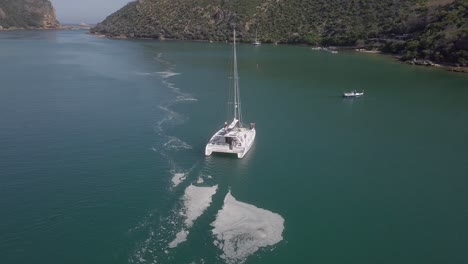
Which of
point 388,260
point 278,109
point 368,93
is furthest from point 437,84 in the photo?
point 388,260

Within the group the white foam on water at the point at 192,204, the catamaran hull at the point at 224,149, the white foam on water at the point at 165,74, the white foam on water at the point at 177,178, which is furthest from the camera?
the white foam on water at the point at 165,74

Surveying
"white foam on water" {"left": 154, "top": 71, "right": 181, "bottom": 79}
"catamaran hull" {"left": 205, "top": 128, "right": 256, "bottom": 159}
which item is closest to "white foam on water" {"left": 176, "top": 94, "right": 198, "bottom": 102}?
"white foam on water" {"left": 154, "top": 71, "right": 181, "bottom": 79}

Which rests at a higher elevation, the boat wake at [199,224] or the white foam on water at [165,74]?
the white foam on water at [165,74]

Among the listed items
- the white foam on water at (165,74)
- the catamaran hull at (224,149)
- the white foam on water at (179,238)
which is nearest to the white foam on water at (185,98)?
the white foam on water at (165,74)

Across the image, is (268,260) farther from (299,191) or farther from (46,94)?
(46,94)

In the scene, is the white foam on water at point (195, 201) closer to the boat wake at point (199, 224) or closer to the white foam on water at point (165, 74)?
the boat wake at point (199, 224)

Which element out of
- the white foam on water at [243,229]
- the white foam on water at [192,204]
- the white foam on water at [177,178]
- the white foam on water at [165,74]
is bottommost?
the white foam on water at [243,229]
